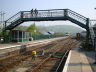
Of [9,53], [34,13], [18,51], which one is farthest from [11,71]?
[34,13]

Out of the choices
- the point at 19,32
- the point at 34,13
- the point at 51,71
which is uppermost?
the point at 34,13

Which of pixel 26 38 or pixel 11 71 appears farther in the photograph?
pixel 26 38

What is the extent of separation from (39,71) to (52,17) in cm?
1900

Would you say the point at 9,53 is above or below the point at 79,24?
below

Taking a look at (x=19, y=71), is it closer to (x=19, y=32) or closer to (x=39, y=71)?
(x=39, y=71)

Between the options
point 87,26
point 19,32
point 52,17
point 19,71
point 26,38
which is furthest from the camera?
point 26,38

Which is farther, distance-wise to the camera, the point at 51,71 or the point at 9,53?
the point at 9,53

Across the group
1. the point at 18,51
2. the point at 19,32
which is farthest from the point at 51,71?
the point at 19,32

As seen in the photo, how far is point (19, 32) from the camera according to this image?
39469mm

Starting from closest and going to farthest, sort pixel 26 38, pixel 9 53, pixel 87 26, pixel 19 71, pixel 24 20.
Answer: pixel 19 71, pixel 9 53, pixel 87 26, pixel 24 20, pixel 26 38

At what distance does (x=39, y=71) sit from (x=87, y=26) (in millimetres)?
17715

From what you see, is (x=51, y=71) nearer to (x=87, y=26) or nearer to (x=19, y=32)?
(x=87, y=26)

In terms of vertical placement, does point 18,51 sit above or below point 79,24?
below

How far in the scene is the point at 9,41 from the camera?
39.8 meters
